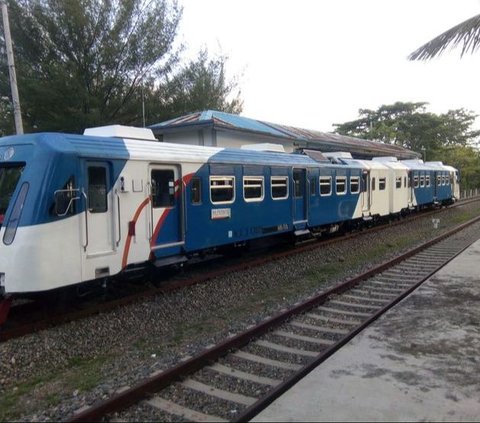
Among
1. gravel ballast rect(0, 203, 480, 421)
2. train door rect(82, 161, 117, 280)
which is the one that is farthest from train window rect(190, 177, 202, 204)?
train door rect(82, 161, 117, 280)

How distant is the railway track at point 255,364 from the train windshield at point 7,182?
407 centimetres

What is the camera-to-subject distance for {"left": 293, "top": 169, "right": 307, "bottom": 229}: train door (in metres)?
14.1

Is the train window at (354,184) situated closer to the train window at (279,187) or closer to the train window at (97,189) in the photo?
the train window at (279,187)

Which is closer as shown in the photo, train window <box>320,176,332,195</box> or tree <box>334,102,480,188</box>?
train window <box>320,176,332,195</box>

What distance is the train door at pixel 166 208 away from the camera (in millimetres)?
9016

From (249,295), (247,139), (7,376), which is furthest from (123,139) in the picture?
(247,139)

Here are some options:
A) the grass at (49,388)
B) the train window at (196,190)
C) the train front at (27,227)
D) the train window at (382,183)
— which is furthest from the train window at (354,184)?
the grass at (49,388)

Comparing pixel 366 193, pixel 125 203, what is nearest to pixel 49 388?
pixel 125 203

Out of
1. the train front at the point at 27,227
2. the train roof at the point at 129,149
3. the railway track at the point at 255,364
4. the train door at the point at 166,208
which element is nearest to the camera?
the railway track at the point at 255,364

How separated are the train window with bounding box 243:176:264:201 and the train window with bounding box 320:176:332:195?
3.82 meters

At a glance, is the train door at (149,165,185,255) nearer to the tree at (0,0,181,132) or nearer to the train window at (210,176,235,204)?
the train window at (210,176,235,204)

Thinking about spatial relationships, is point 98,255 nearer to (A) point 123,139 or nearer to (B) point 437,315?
(A) point 123,139

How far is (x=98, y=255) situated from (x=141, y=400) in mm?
3384

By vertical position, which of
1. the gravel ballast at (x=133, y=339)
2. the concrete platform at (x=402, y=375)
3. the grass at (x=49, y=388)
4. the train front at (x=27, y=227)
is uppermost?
the train front at (x=27, y=227)
